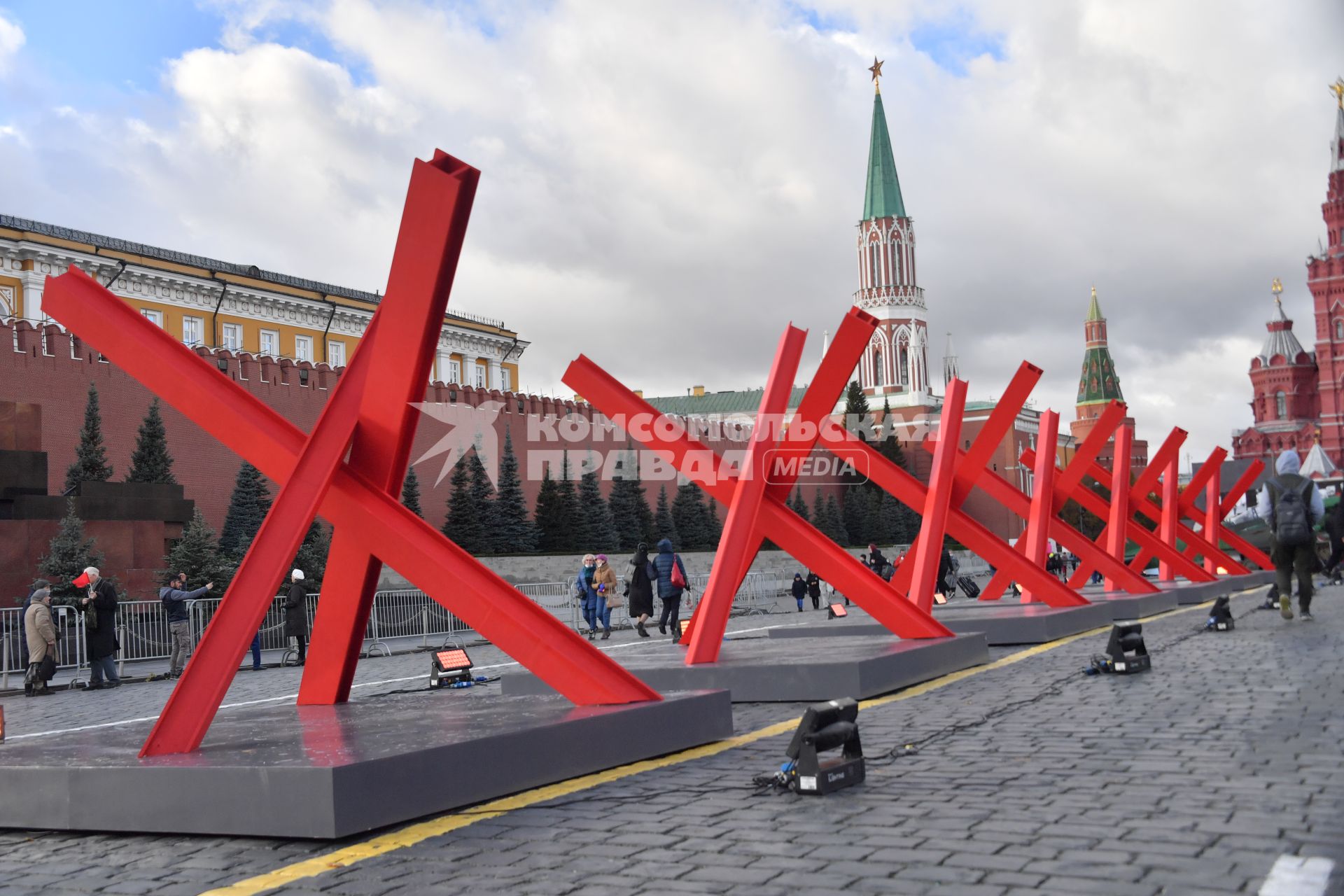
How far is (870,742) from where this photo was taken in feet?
23.4

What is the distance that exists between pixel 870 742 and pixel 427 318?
330 centimetres

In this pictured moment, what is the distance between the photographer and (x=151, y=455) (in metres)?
32.1

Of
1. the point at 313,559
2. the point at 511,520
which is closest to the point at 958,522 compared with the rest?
the point at 313,559

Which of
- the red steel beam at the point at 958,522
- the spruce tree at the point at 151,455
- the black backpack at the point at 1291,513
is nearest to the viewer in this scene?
the red steel beam at the point at 958,522

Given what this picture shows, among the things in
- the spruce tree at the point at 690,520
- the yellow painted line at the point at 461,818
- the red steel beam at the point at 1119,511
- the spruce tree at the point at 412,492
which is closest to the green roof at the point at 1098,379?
the spruce tree at the point at 690,520

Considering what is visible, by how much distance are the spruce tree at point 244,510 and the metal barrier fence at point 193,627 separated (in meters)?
10.5

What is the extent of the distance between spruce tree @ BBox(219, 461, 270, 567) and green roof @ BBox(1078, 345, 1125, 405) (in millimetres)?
109335

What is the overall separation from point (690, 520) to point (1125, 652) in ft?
129

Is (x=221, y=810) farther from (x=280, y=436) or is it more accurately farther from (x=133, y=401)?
(x=133, y=401)

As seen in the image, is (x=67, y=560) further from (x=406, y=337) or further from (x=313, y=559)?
(x=406, y=337)

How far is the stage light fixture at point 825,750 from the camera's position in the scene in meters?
5.57

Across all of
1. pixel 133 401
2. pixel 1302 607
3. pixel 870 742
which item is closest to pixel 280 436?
pixel 870 742

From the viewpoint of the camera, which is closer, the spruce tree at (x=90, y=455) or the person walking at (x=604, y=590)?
the person walking at (x=604, y=590)

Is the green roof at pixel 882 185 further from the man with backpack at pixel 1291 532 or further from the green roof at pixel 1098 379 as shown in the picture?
the man with backpack at pixel 1291 532
